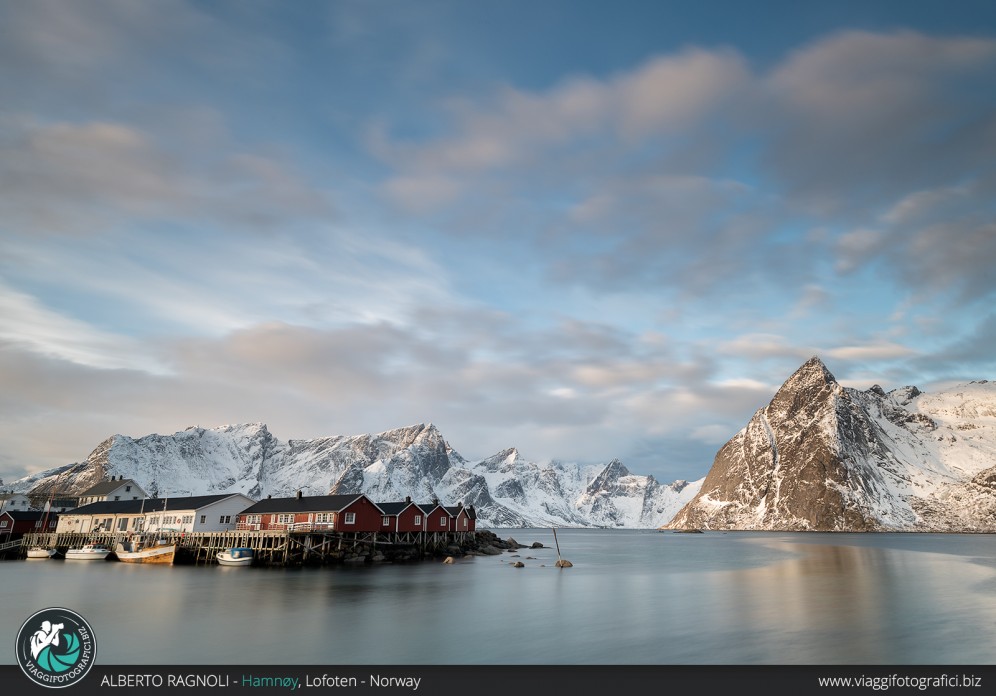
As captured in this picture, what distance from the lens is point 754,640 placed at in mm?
31656

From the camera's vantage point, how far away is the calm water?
2856 cm

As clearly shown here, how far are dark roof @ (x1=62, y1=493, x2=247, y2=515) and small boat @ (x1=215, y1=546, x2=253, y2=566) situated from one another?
48.6 ft

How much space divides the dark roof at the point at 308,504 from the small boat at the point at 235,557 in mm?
9058

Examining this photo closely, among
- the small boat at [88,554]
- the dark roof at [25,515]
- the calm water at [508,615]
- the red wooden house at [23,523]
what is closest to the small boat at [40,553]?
the small boat at [88,554]

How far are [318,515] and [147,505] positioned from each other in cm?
3463

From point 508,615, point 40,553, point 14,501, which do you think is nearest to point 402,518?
point 508,615

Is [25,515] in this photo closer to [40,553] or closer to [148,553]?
[40,553]
